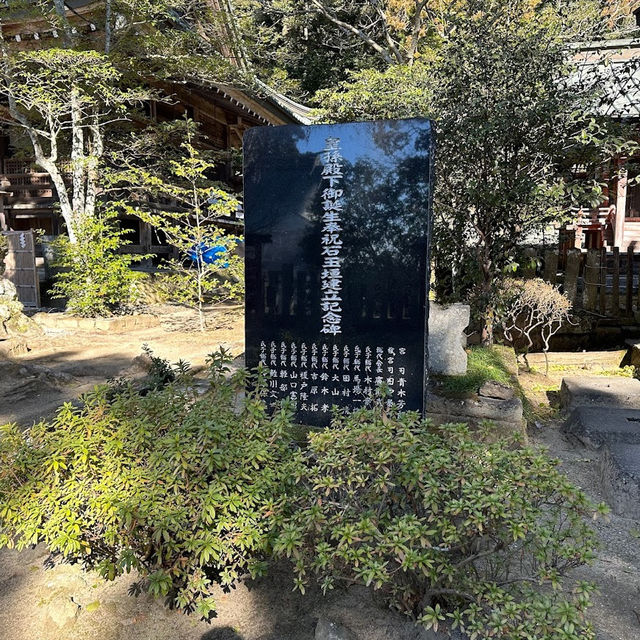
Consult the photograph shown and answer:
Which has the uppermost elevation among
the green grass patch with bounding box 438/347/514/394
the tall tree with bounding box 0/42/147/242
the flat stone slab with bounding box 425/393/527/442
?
the tall tree with bounding box 0/42/147/242

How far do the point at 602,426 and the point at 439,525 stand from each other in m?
3.32

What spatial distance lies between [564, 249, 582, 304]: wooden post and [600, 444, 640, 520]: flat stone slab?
5.46 meters

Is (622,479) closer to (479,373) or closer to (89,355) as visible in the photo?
(479,373)

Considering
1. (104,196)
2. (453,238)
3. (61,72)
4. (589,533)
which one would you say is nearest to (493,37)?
(453,238)

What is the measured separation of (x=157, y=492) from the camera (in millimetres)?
2061

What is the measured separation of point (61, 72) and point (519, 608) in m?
10.1

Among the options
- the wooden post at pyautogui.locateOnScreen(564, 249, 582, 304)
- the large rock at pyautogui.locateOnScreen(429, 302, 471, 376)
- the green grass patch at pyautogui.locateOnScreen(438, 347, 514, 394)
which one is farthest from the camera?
the wooden post at pyautogui.locateOnScreen(564, 249, 582, 304)

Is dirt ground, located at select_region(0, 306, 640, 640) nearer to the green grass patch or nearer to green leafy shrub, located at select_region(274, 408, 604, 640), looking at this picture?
green leafy shrub, located at select_region(274, 408, 604, 640)

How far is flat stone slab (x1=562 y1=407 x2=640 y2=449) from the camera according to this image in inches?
169

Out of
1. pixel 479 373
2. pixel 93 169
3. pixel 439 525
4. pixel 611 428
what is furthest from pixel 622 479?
pixel 93 169

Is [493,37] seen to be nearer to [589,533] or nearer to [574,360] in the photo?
[574,360]

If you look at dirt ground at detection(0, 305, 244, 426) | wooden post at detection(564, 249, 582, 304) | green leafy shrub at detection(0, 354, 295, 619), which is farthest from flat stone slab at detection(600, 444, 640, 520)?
wooden post at detection(564, 249, 582, 304)

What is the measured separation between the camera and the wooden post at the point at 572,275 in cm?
865

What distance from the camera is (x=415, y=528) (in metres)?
1.77
